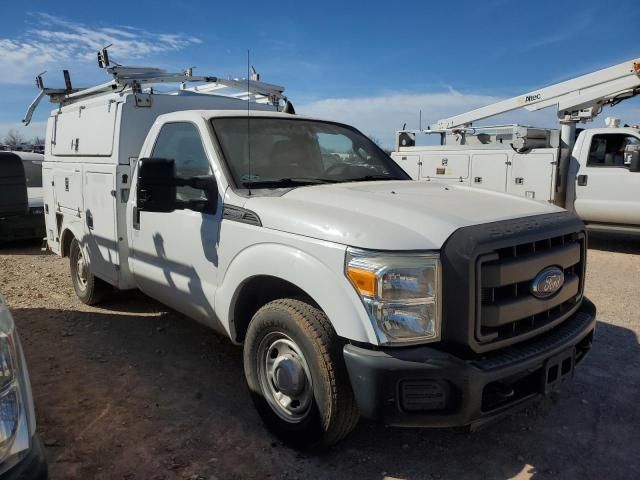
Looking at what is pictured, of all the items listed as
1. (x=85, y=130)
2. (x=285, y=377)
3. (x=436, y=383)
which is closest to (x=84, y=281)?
(x=85, y=130)

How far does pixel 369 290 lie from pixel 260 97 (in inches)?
177

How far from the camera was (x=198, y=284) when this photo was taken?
364 centimetres

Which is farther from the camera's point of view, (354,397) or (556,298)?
(556,298)

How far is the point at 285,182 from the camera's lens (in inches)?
139

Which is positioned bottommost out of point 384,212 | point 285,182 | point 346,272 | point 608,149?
point 346,272

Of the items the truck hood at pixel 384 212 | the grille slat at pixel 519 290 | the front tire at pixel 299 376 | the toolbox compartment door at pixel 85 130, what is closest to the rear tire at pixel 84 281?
the toolbox compartment door at pixel 85 130

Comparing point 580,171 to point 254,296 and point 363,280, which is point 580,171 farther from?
point 363,280

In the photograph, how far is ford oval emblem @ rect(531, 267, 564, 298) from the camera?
272cm

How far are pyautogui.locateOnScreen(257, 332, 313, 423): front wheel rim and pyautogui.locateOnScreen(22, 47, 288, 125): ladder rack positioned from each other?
2360 mm

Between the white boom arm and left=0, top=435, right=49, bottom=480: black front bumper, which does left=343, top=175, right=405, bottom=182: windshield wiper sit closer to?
left=0, top=435, right=49, bottom=480: black front bumper

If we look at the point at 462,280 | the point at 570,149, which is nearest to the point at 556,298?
the point at 462,280

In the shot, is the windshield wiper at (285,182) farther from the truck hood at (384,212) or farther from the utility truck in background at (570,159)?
the utility truck in background at (570,159)

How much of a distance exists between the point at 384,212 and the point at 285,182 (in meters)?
0.97

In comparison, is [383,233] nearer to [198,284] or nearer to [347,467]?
[347,467]
